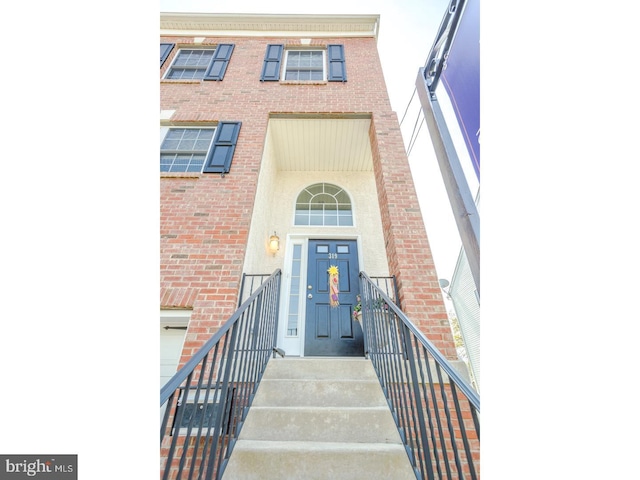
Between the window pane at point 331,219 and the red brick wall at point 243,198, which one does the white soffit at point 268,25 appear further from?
the window pane at point 331,219

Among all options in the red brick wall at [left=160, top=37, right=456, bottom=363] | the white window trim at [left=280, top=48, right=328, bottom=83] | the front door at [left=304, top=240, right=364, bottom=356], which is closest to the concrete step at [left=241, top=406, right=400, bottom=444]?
the red brick wall at [left=160, top=37, right=456, bottom=363]

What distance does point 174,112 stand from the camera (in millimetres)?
4801

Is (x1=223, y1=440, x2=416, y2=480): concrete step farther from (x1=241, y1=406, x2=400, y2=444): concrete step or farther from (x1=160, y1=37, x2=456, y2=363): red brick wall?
(x1=160, y1=37, x2=456, y2=363): red brick wall

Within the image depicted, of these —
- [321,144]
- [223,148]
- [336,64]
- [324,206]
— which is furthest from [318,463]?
[336,64]

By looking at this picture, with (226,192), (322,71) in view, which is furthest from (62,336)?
(322,71)

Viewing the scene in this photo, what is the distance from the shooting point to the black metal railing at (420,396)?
133 cm

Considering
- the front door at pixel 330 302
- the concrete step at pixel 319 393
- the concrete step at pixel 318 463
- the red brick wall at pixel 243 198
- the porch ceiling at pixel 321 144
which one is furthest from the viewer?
the porch ceiling at pixel 321 144

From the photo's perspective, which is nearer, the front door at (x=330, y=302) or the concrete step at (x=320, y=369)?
the concrete step at (x=320, y=369)

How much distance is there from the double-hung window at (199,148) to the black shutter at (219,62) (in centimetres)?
134

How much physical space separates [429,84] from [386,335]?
2.09 m

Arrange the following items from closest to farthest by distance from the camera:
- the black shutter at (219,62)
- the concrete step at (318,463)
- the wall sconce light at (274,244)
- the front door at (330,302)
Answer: the concrete step at (318,463), the front door at (330,302), the wall sconce light at (274,244), the black shutter at (219,62)

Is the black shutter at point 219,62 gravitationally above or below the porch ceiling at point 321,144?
above

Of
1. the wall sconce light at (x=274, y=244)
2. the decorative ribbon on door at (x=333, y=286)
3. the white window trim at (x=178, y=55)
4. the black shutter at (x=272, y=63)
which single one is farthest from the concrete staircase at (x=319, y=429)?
the white window trim at (x=178, y=55)
